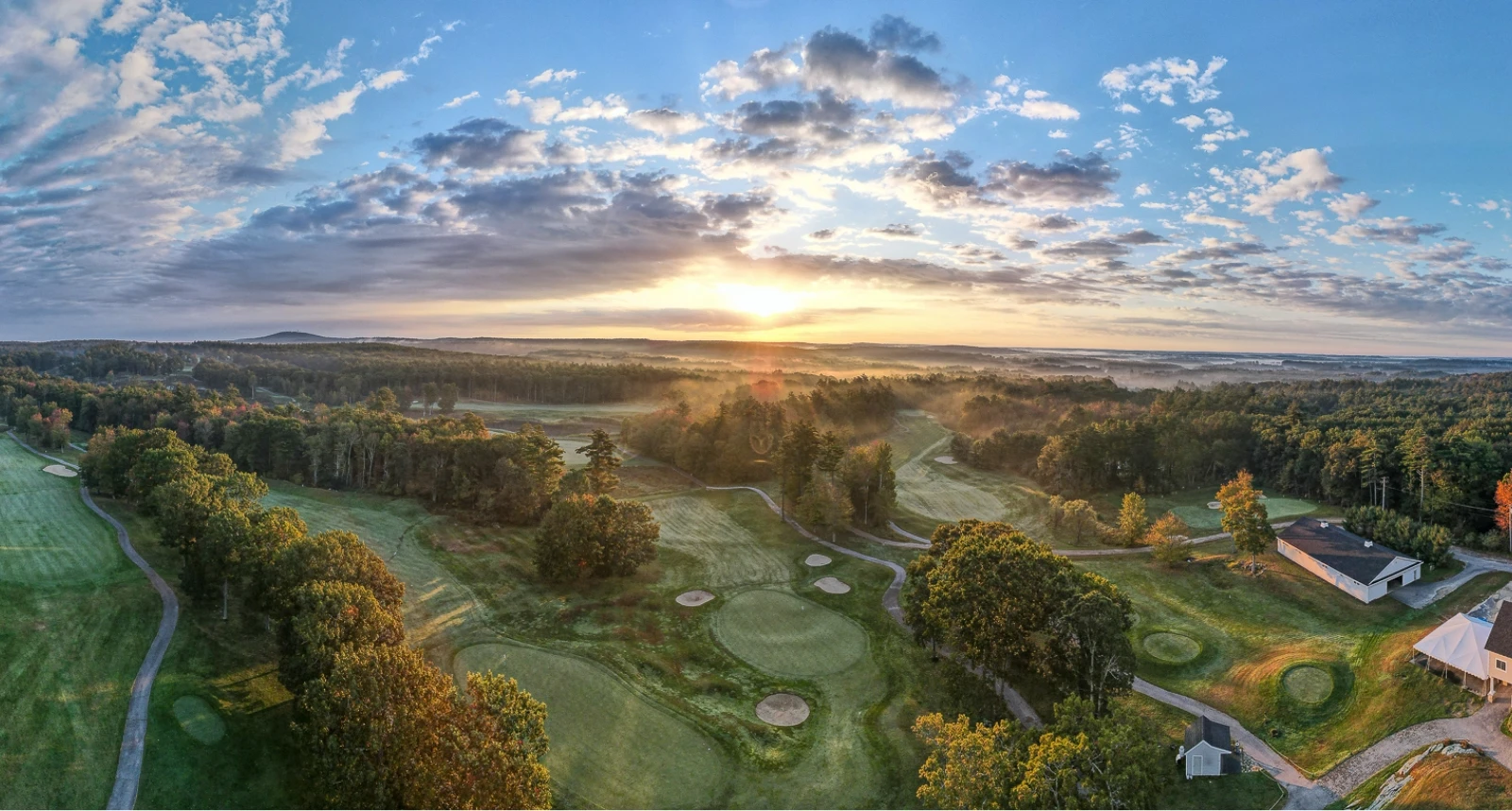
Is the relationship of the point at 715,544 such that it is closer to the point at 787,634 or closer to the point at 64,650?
the point at 787,634

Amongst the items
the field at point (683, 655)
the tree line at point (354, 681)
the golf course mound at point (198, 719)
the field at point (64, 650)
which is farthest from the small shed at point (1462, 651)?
the field at point (64, 650)

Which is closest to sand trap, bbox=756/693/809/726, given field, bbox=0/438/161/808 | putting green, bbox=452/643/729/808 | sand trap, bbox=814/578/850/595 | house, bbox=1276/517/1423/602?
putting green, bbox=452/643/729/808

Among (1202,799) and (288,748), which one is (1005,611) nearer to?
(1202,799)

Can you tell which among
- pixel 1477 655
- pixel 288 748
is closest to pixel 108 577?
pixel 288 748

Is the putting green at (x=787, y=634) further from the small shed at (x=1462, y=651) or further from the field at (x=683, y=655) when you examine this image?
the small shed at (x=1462, y=651)

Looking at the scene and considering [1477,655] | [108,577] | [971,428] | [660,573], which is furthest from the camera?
[971,428]

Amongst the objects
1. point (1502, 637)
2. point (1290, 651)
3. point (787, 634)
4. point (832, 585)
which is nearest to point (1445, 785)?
point (1502, 637)

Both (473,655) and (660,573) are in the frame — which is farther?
(660,573)
